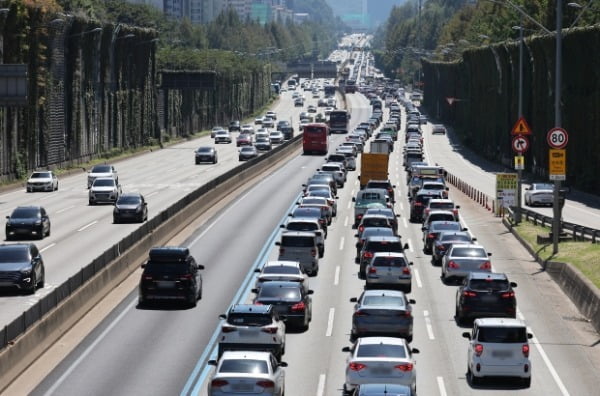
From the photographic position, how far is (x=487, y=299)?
40469 mm

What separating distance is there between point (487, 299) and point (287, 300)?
6139 millimetres

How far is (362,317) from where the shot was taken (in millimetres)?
36375

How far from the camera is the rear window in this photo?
104 feet

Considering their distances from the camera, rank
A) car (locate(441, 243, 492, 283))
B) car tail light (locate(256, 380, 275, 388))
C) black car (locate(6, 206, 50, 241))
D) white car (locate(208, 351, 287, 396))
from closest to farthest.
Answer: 1. white car (locate(208, 351, 287, 396))
2. car tail light (locate(256, 380, 275, 388))
3. car (locate(441, 243, 492, 283))
4. black car (locate(6, 206, 50, 241))

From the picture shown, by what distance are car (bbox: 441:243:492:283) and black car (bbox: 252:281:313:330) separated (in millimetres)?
10920

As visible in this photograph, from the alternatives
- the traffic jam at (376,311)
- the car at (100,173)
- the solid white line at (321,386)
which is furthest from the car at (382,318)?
the car at (100,173)

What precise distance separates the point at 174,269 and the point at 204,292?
418 cm

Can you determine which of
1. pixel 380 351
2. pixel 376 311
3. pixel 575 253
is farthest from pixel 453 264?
pixel 380 351

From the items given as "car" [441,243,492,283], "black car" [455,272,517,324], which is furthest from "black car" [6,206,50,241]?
"black car" [455,272,517,324]

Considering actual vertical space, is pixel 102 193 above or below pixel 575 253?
above

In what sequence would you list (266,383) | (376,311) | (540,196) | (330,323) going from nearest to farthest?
(266,383), (376,311), (330,323), (540,196)

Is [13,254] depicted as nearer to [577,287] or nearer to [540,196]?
[577,287]

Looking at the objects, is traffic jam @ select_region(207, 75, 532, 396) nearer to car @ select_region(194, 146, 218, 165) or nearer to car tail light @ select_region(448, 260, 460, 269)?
car tail light @ select_region(448, 260, 460, 269)

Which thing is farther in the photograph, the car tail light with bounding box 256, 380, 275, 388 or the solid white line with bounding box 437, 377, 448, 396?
the solid white line with bounding box 437, 377, 448, 396
